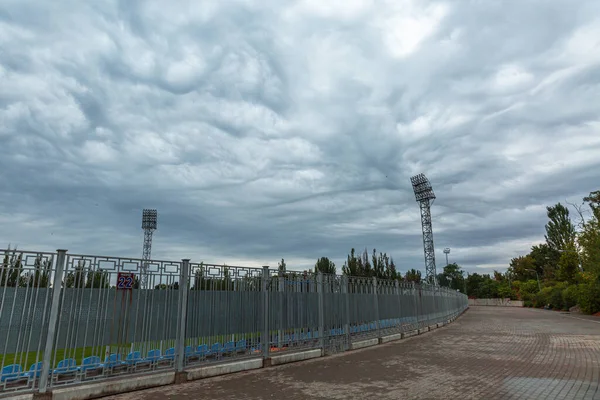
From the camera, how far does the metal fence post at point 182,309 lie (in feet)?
26.2

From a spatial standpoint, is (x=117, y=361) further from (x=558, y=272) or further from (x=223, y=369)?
(x=558, y=272)

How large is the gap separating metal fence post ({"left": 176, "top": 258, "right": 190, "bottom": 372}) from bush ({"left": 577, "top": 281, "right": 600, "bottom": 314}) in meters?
34.7

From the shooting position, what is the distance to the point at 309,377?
8.49 m

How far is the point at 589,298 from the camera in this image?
31.7 meters

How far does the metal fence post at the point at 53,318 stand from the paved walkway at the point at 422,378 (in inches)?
51.5

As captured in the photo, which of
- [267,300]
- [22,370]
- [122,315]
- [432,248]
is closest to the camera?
[22,370]

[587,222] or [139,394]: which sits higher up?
[587,222]

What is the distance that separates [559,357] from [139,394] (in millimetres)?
11163

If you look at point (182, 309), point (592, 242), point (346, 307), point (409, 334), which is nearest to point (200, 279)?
point (182, 309)

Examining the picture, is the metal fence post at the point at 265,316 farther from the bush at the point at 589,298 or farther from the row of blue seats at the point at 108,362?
the bush at the point at 589,298

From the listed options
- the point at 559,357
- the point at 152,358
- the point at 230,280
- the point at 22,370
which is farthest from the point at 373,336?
the point at 22,370

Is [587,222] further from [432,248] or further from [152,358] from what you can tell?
[152,358]

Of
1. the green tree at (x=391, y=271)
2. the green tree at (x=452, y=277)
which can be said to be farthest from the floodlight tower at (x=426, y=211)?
the green tree at (x=452, y=277)

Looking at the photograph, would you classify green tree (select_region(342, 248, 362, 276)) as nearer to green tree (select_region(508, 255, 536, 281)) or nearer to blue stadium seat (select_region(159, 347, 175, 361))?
blue stadium seat (select_region(159, 347, 175, 361))
